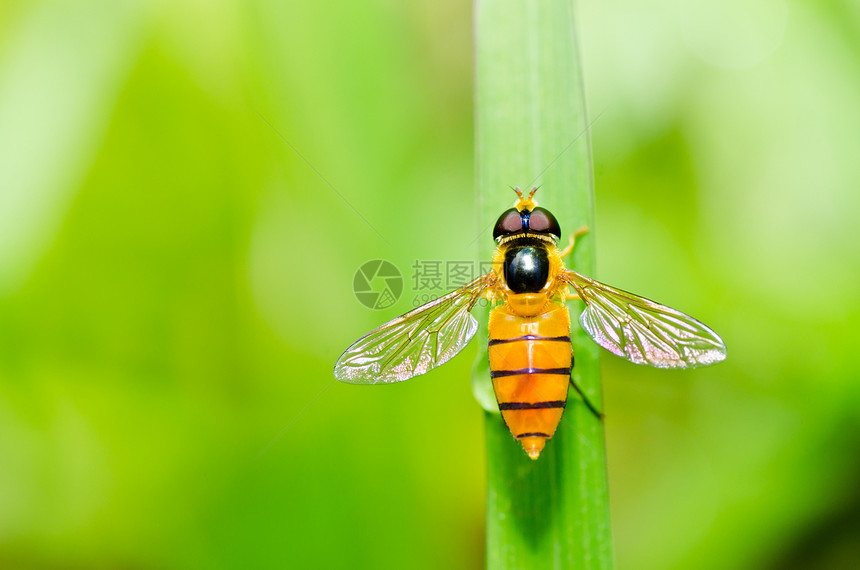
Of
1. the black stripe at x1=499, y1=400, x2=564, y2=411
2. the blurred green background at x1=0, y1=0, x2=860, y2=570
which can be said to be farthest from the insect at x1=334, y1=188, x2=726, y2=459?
the blurred green background at x1=0, y1=0, x2=860, y2=570

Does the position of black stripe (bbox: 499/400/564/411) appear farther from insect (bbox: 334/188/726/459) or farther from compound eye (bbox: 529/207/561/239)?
compound eye (bbox: 529/207/561/239)

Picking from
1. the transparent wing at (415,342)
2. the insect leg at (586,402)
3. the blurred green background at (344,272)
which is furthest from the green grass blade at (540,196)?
the blurred green background at (344,272)

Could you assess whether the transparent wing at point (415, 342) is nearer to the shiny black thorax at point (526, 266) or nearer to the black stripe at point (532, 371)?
the shiny black thorax at point (526, 266)

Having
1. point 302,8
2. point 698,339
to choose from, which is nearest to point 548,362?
point 698,339

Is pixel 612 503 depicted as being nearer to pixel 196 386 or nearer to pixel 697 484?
pixel 697 484

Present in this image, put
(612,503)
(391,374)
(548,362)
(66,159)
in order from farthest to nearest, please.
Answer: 1. (66,159)
2. (612,503)
3. (391,374)
4. (548,362)

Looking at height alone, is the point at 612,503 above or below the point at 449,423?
below

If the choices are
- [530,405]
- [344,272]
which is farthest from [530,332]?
[344,272]
